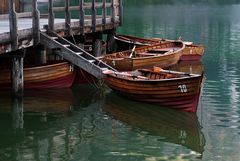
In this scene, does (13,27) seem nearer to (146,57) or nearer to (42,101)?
(42,101)

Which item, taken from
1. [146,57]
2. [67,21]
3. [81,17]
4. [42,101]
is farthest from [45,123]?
[146,57]

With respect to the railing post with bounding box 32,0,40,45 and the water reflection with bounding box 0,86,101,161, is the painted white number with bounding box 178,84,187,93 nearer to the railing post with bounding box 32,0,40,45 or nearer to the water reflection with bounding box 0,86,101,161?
the water reflection with bounding box 0,86,101,161

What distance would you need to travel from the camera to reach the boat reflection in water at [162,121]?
50.8 feet

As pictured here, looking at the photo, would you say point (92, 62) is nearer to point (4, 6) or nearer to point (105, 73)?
point (105, 73)

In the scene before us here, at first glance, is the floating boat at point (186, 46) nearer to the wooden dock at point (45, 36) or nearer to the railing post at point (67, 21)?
the wooden dock at point (45, 36)

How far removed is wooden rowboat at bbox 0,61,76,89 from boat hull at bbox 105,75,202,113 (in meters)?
2.56

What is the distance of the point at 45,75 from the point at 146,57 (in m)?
5.52

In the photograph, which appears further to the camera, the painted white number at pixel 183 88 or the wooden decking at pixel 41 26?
the painted white number at pixel 183 88

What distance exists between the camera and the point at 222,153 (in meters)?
14.1

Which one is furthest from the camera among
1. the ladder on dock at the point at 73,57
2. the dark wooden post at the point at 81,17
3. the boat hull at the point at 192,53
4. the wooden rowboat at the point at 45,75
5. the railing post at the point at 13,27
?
the boat hull at the point at 192,53

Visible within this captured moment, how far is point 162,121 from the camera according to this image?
683 inches

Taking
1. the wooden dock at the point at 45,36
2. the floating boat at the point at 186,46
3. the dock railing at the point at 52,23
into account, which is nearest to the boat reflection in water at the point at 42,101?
the wooden dock at the point at 45,36

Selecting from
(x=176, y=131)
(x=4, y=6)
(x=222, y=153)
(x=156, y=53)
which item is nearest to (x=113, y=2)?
(x=156, y=53)

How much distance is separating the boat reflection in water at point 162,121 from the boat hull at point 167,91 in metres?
0.26
